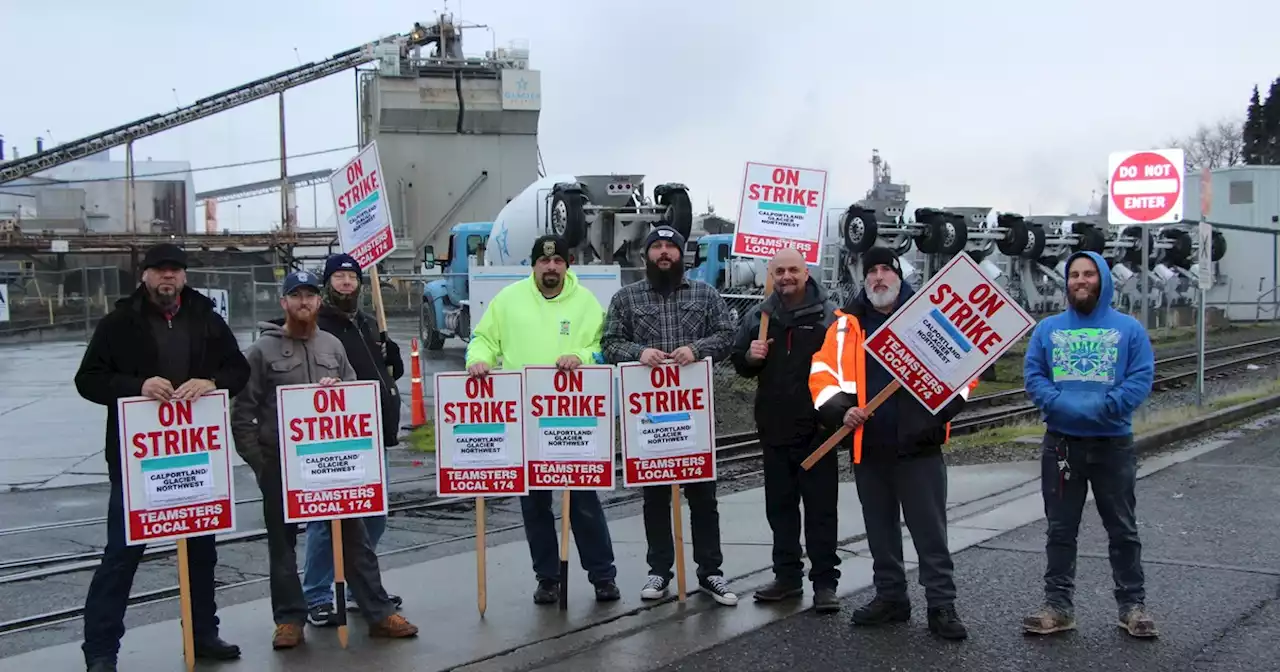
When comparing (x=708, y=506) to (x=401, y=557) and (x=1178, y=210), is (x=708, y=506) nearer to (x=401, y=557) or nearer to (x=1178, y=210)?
(x=401, y=557)

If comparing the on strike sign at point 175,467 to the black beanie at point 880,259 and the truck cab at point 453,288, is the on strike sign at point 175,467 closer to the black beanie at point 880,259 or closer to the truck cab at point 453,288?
the black beanie at point 880,259

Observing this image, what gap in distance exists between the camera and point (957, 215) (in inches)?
1027

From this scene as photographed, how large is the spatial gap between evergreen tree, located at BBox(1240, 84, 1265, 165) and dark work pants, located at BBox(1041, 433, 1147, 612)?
71249mm

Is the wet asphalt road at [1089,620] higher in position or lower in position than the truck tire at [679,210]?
lower

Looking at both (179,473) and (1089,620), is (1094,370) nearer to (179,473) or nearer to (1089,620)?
(1089,620)

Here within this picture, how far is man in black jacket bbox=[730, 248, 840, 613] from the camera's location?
6836 millimetres

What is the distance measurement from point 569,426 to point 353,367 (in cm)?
129

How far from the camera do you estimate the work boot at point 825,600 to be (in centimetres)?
675

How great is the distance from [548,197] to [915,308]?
17.0 metres

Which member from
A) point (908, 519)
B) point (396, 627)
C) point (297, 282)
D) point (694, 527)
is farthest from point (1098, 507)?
point (297, 282)

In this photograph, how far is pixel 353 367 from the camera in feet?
22.6

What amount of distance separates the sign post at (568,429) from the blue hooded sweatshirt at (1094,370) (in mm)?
2395

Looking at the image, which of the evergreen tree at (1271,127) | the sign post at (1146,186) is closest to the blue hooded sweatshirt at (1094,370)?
the sign post at (1146,186)

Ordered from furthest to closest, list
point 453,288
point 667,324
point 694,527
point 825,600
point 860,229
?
point 453,288 < point 860,229 < point 694,527 < point 667,324 < point 825,600
